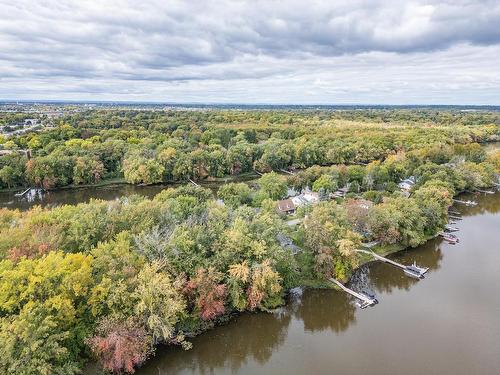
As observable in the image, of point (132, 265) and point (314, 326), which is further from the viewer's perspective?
point (314, 326)

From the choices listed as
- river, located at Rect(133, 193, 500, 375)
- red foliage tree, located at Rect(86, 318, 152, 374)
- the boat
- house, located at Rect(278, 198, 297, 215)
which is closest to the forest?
red foliage tree, located at Rect(86, 318, 152, 374)

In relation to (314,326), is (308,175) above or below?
above

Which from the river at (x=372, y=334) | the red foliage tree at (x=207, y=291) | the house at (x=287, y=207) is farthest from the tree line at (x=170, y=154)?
the red foliage tree at (x=207, y=291)

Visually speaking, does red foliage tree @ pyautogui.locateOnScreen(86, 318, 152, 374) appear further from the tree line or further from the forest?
the tree line

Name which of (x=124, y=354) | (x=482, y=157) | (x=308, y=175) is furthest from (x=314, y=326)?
(x=482, y=157)

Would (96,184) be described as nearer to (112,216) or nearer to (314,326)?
(112,216)

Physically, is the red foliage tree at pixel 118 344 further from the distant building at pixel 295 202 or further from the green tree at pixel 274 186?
the green tree at pixel 274 186

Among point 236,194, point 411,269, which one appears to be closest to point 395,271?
point 411,269
